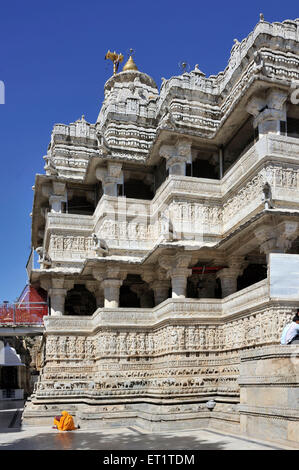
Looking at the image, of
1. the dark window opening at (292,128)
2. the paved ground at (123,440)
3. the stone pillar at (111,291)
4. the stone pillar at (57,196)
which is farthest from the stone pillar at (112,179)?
the paved ground at (123,440)

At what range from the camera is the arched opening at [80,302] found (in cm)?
2600

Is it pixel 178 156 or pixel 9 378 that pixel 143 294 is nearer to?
pixel 178 156

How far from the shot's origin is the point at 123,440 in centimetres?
1420

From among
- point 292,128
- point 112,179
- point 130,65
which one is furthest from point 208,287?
point 130,65

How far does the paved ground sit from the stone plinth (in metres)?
0.35

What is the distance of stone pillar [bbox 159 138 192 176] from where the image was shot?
65.6ft

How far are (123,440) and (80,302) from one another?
12.5m

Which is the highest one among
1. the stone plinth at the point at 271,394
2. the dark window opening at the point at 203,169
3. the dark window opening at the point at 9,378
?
→ the dark window opening at the point at 203,169

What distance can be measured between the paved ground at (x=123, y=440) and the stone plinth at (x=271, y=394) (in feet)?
1.14

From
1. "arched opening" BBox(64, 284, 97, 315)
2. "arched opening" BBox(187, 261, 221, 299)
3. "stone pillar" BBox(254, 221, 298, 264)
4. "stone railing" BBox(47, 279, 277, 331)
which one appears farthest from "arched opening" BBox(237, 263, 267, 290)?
"arched opening" BBox(64, 284, 97, 315)

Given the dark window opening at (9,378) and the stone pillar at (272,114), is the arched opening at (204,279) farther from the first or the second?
the dark window opening at (9,378)

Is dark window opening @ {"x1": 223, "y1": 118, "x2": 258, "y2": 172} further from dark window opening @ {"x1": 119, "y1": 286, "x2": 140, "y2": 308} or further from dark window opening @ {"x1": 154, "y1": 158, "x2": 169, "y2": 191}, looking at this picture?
dark window opening @ {"x1": 119, "y1": 286, "x2": 140, "y2": 308}

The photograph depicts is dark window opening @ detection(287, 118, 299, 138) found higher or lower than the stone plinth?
higher

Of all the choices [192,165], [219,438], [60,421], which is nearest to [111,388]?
[60,421]
